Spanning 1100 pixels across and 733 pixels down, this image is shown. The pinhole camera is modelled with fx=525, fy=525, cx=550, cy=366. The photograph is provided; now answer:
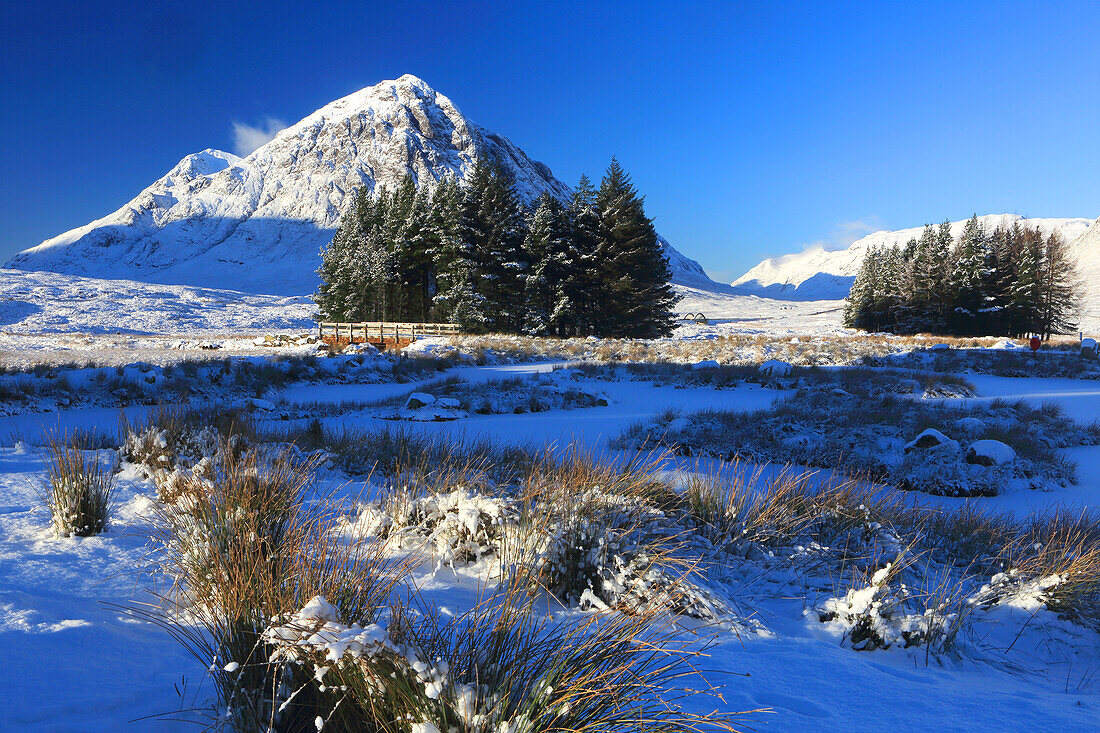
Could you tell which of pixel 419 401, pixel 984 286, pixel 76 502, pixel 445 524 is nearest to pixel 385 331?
pixel 419 401

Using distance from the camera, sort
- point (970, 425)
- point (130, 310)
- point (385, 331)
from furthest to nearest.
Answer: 1. point (130, 310)
2. point (385, 331)
3. point (970, 425)

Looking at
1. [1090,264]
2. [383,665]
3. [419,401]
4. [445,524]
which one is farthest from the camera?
[1090,264]

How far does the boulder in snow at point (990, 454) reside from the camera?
679 cm

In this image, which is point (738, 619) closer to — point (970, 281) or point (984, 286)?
point (970, 281)

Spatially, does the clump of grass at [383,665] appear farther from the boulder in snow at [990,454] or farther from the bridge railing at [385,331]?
the bridge railing at [385,331]

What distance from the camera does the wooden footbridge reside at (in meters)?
28.3

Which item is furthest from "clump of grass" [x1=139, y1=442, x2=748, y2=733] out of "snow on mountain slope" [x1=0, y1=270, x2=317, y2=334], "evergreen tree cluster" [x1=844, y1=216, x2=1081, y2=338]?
"evergreen tree cluster" [x1=844, y1=216, x2=1081, y2=338]

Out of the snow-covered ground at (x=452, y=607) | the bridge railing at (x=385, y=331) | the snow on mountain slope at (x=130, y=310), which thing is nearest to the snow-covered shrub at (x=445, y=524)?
the snow-covered ground at (x=452, y=607)

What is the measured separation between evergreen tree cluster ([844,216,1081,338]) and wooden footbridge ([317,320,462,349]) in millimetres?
39873

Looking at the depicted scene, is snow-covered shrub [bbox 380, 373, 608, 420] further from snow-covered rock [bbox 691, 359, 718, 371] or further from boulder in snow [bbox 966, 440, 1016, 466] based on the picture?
boulder in snow [bbox 966, 440, 1016, 466]

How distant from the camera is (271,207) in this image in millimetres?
160375

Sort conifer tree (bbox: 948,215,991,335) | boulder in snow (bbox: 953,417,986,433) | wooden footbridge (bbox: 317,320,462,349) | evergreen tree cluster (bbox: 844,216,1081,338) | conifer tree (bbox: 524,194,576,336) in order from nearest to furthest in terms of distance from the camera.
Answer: boulder in snow (bbox: 953,417,986,433) → wooden footbridge (bbox: 317,320,462,349) → conifer tree (bbox: 524,194,576,336) → evergreen tree cluster (bbox: 844,216,1081,338) → conifer tree (bbox: 948,215,991,335)

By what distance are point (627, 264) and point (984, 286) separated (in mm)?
31073

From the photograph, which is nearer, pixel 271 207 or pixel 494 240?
pixel 494 240
